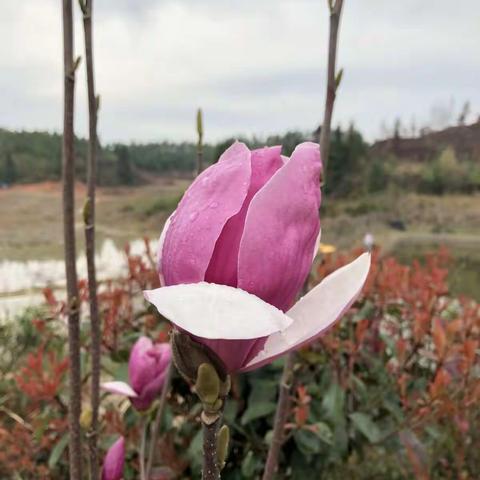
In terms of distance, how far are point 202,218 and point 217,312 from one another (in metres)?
0.06

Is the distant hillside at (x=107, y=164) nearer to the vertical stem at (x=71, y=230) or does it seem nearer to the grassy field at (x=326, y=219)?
the grassy field at (x=326, y=219)

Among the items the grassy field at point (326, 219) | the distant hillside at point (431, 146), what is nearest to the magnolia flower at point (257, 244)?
the grassy field at point (326, 219)

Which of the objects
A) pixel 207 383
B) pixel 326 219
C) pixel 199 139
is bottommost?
pixel 326 219

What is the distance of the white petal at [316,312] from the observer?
0.28 metres

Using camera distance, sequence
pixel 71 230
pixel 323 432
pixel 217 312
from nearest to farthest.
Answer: pixel 217 312 → pixel 71 230 → pixel 323 432

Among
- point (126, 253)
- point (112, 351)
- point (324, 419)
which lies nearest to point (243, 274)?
point (324, 419)

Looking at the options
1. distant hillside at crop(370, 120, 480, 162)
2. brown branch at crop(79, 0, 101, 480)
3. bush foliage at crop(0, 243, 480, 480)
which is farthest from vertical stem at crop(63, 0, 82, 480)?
distant hillside at crop(370, 120, 480, 162)

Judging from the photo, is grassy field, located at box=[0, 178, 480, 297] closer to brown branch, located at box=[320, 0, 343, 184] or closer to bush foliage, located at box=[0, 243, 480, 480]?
bush foliage, located at box=[0, 243, 480, 480]

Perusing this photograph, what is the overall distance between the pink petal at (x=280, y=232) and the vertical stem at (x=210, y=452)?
0.06 m

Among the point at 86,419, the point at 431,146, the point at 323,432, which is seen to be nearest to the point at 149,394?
the point at 86,419

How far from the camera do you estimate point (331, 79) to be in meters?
0.45

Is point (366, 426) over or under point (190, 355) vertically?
under

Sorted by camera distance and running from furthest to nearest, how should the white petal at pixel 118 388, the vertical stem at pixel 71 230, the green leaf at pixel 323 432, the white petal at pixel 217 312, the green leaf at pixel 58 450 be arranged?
the green leaf at pixel 58 450, the green leaf at pixel 323 432, the white petal at pixel 118 388, the vertical stem at pixel 71 230, the white petal at pixel 217 312

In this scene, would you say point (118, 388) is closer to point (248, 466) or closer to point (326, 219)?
point (248, 466)
